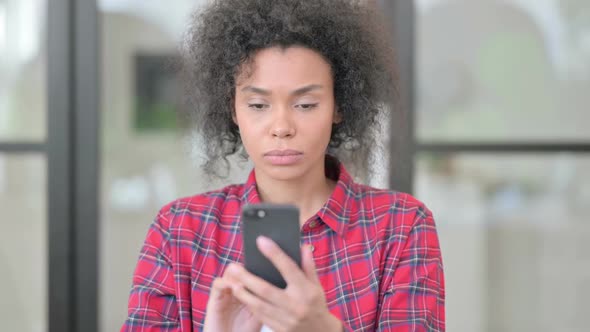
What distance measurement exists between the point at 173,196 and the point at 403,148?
3.29 ft

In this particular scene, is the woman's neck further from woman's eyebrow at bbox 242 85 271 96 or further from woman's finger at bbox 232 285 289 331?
woman's finger at bbox 232 285 289 331

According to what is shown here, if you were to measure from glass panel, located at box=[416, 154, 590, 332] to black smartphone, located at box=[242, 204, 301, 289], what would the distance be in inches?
70.8

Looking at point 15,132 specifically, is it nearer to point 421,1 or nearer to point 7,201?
point 7,201

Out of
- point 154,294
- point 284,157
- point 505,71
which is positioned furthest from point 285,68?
point 505,71

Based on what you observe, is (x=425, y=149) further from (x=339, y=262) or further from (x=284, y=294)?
(x=284, y=294)

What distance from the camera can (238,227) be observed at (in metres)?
1.63

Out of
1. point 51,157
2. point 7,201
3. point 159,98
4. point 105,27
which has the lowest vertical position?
point 7,201

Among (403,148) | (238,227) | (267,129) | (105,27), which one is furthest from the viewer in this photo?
(105,27)

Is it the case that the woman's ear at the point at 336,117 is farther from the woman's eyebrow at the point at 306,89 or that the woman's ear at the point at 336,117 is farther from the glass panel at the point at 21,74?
the glass panel at the point at 21,74

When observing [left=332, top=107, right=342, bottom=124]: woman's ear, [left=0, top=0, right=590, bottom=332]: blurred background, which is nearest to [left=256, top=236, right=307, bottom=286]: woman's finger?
[left=332, top=107, right=342, bottom=124]: woman's ear

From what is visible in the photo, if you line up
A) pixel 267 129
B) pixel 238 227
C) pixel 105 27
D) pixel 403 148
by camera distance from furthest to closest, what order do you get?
pixel 105 27 < pixel 403 148 < pixel 238 227 < pixel 267 129

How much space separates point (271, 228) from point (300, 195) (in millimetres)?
409

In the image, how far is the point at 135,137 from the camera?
10.3ft

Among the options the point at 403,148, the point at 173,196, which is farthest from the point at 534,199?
the point at 173,196
